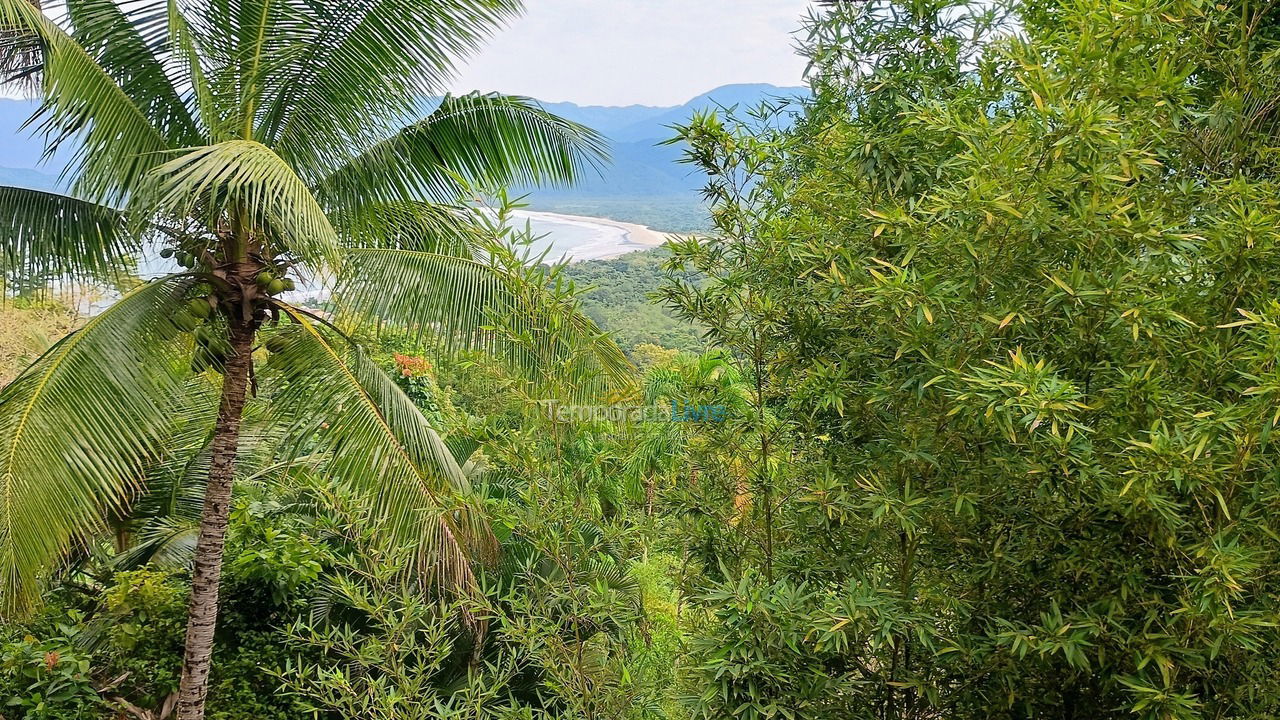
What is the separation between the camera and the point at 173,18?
12.1 ft

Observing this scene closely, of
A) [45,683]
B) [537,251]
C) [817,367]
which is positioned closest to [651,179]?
[45,683]

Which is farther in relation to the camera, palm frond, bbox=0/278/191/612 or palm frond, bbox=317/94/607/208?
palm frond, bbox=317/94/607/208

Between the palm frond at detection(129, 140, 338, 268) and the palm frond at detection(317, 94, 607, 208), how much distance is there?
3.32 feet

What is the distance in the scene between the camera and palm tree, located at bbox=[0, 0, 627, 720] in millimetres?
3436

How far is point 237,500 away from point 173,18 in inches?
121

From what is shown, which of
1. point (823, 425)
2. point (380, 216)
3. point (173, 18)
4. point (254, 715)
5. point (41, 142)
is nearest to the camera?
point (823, 425)

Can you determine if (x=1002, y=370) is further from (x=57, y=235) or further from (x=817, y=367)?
(x=57, y=235)

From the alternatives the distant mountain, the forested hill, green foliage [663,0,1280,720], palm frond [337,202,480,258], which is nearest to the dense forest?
green foliage [663,0,1280,720]

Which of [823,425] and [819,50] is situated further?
[819,50]

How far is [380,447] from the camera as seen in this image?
3.76m

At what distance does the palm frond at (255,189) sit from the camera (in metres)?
2.77

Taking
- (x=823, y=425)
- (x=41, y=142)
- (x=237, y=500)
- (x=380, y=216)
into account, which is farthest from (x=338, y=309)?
(x=823, y=425)

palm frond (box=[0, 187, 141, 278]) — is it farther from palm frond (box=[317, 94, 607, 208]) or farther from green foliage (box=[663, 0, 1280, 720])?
green foliage (box=[663, 0, 1280, 720])

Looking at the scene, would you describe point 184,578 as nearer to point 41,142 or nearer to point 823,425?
point 41,142
